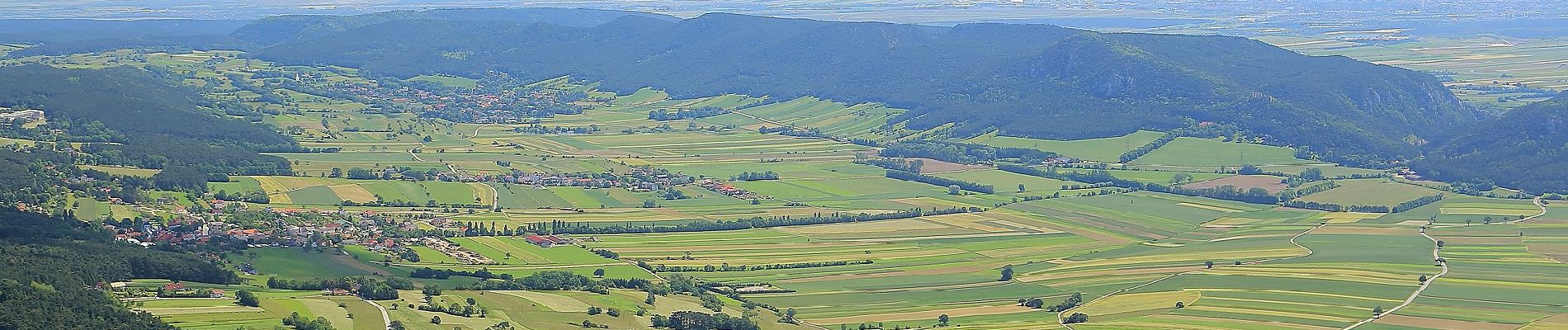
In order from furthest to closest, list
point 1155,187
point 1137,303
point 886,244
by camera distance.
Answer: point 1155,187 < point 886,244 < point 1137,303

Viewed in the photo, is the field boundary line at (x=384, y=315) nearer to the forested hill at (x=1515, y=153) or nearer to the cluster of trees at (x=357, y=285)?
the cluster of trees at (x=357, y=285)

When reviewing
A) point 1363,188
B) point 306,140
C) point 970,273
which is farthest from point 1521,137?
point 306,140

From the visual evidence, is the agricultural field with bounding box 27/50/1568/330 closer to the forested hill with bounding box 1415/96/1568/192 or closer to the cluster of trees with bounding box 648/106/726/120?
the forested hill with bounding box 1415/96/1568/192

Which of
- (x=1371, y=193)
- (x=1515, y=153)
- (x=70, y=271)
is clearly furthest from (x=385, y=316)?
(x=1515, y=153)

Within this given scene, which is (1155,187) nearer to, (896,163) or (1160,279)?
(896,163)

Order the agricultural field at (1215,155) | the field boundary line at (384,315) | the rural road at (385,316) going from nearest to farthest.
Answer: the rural road at (385,316)
the field boundary line at (384,315)
the agricultural field at (1215,155)

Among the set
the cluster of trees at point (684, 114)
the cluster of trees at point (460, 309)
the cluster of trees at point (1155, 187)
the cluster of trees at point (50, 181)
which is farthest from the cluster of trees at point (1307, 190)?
the cluster of trees at point (684, 114)
